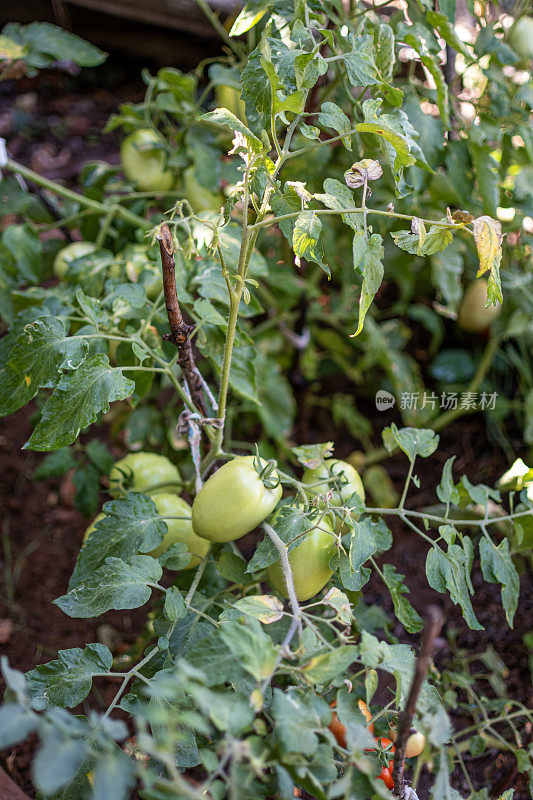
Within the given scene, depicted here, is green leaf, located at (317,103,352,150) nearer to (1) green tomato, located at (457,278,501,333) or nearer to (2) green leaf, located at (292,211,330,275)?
(2) green leaf, located at (292,211,330,275)

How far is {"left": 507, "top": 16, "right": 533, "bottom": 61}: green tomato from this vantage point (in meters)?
1.17

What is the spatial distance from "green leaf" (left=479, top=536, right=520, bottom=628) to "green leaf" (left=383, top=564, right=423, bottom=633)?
102 mm

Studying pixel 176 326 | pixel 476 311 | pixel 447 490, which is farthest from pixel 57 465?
pixel 476 311

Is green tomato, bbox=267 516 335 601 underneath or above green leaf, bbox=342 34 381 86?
underneath

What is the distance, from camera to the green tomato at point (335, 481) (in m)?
0.71

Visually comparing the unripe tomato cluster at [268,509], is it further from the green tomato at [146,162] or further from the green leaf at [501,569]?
the green tomato at [146,162]

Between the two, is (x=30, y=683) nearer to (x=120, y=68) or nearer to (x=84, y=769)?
(x=84, y=769)

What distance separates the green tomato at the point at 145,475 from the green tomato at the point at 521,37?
3.29 feet

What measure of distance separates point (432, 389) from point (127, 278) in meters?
0.95

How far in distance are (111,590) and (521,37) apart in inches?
48.3

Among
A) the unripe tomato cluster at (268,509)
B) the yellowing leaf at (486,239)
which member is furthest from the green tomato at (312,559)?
the yellowing leaf at (486,239)

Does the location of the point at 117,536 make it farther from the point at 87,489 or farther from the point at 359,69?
the point at 359,69

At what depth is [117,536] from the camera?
2.34 ft

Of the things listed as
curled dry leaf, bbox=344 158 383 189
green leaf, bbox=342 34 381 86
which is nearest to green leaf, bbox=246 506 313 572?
curled dry leaf, bbox=344 158 383 189
